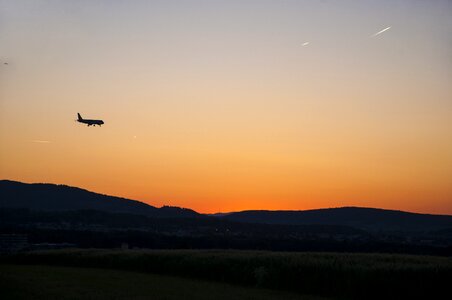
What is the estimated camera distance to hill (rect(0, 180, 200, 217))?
160 m

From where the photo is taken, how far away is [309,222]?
162750 mm

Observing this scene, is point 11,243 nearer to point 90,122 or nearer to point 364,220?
point 90,122

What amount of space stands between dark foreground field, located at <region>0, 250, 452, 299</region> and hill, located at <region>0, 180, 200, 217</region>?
129926 millimetres

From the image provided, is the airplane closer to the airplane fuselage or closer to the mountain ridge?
the airplane fuselage

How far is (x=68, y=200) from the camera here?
548ft

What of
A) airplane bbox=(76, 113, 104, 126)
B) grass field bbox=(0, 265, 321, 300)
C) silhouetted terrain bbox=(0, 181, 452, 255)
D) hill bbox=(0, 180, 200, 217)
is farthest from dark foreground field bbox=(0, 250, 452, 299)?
hill bbox=(0, 180, 200, 217)

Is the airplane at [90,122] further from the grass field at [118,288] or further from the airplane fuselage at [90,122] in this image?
the grass field at [118,288]

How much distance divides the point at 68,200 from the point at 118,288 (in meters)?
147

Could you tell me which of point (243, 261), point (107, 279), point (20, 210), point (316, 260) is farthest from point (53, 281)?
point (20, 210)

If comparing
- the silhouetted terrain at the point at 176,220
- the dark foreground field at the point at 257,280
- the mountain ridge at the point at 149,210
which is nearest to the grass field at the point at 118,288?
the dark foreground field at the point at 257,280

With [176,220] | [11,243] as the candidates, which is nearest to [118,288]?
[11,243]

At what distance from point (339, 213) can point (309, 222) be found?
1141 centimetres

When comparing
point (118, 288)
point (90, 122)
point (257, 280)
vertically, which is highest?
point (90, 122)

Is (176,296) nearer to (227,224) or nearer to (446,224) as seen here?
(227,224)
